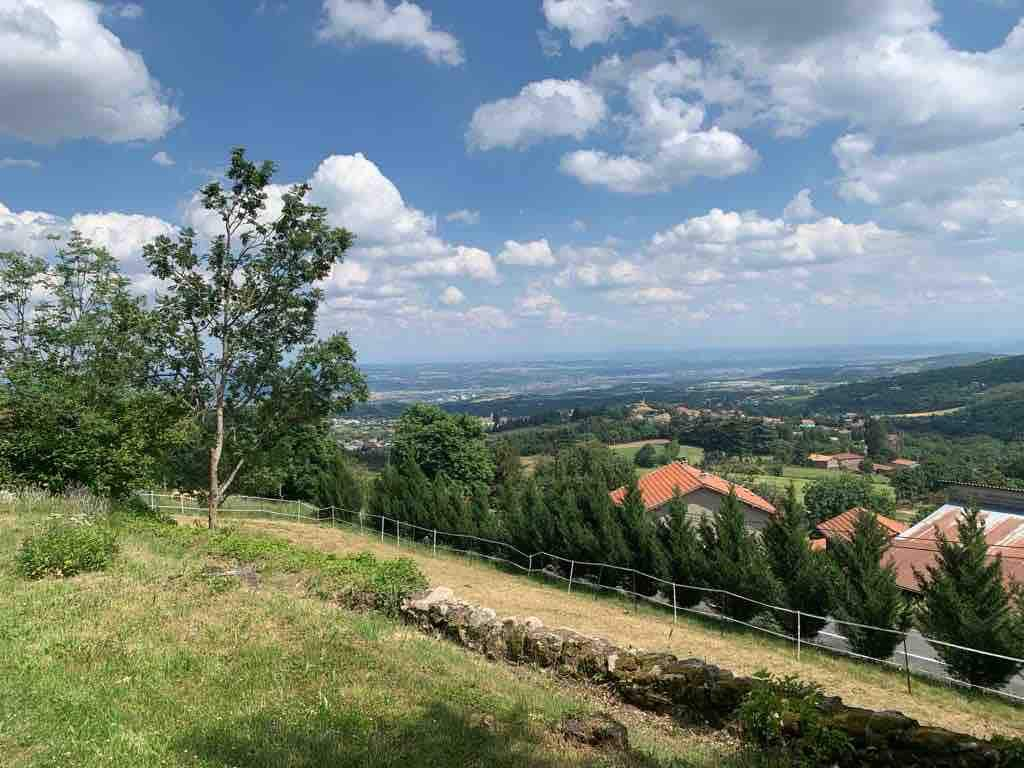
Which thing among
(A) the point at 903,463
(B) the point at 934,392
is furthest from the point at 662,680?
(B) the point at 934,392

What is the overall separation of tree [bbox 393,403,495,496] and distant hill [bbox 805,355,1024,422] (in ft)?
418

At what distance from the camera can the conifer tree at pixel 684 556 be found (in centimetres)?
1848

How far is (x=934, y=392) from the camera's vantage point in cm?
16275

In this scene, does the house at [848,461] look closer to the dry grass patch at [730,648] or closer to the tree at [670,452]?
the tree at [670,452]

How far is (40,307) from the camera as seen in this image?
2123 cm

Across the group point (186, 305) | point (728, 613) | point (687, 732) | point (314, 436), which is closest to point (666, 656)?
point (687, 732)

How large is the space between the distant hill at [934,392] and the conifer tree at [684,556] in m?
139

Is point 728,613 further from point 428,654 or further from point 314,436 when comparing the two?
point 314,436

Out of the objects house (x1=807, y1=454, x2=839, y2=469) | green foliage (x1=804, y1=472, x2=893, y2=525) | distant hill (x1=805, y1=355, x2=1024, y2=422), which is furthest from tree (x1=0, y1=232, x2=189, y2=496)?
distant hill (x1=805, y1=355, x2=1024, y2=422)

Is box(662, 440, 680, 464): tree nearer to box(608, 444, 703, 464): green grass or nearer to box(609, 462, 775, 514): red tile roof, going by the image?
box(608, 444, 703, 464): green grass

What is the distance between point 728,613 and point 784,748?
1381cm

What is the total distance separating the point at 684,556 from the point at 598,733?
14952 millimetres

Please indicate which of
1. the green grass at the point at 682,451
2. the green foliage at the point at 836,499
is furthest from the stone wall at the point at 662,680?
the green grass at the point at 682,451

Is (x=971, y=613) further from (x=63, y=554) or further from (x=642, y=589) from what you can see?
(x=63, y=554)
